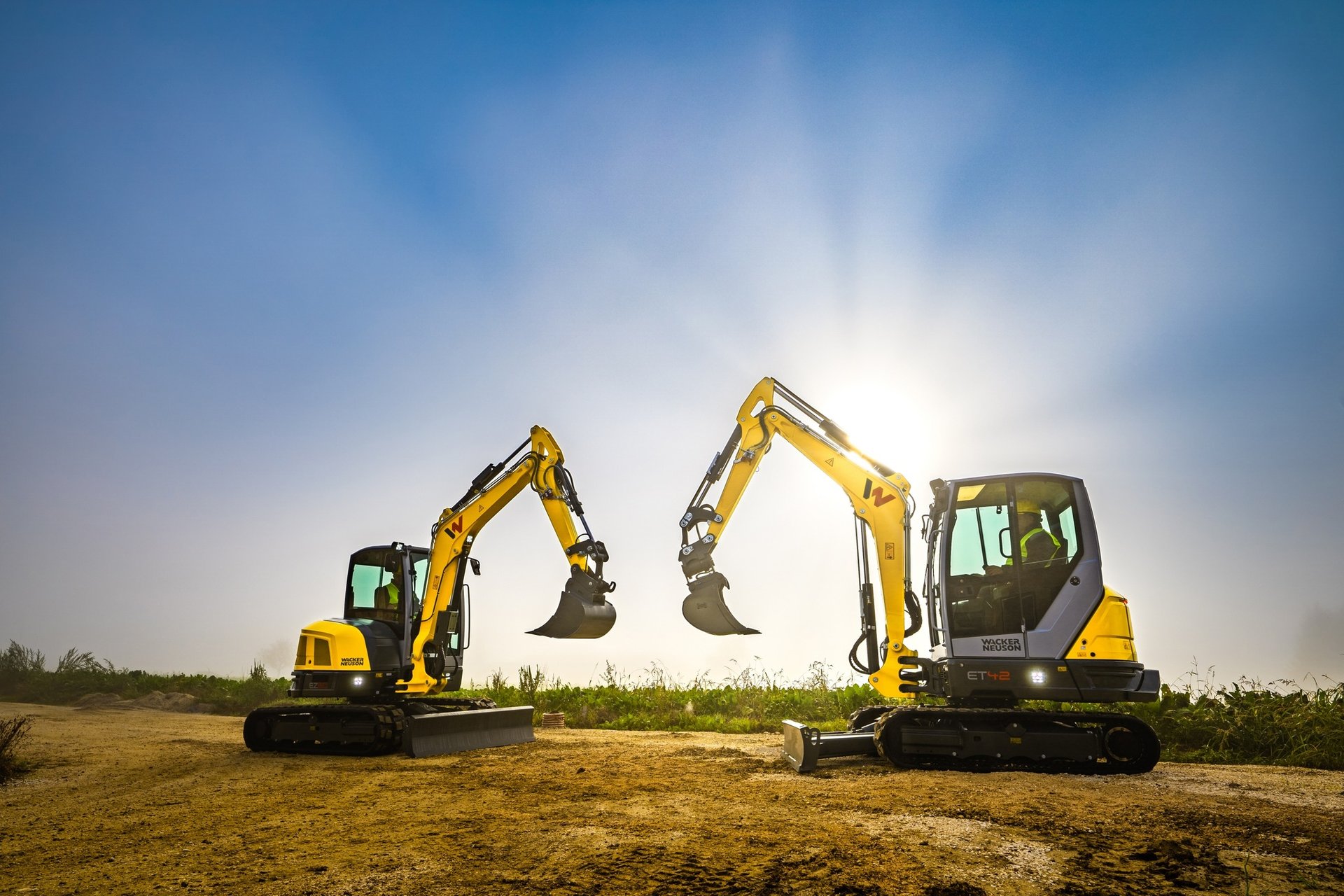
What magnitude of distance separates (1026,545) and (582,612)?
568 centimetres

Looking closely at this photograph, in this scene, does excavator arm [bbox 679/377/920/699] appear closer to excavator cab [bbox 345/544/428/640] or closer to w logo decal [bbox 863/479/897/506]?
w logo decal [bbox 863/479/897/506]

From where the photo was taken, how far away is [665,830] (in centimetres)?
561

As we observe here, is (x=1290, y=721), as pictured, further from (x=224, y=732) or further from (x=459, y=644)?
(x=224, y=732)

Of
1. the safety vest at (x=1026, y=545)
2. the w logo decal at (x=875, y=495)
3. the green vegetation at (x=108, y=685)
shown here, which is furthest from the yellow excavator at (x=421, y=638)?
the green vegetation at (x=108, y=685)

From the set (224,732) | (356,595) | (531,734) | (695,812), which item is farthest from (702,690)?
(695,812)

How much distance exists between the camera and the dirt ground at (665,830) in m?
4.65

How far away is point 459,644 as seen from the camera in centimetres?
1268

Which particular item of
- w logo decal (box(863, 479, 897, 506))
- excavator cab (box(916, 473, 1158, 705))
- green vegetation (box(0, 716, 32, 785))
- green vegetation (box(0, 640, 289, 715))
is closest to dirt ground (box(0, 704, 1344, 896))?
green vegetation (box(0, 716, 32, 785))

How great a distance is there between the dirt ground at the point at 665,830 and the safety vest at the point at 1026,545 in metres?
2.24

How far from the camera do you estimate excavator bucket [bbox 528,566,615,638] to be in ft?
36.3

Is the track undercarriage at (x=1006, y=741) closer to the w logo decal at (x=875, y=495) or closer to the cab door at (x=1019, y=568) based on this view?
the cab door at (x=1019, y=568)

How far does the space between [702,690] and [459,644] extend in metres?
5.38

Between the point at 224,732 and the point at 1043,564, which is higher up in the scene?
the point at 1043,564

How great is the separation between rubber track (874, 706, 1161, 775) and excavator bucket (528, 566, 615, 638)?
13.3 feet
